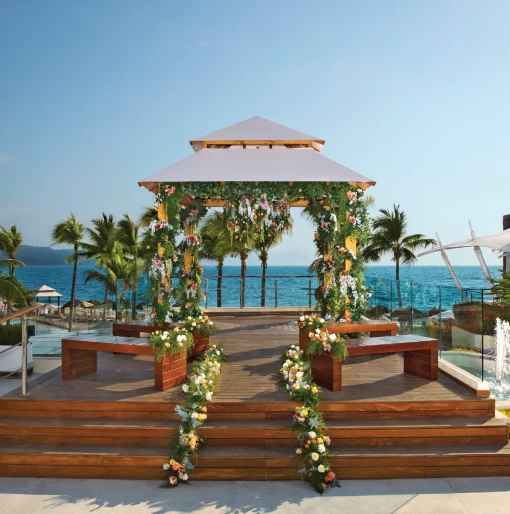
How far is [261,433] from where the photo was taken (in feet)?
16.3

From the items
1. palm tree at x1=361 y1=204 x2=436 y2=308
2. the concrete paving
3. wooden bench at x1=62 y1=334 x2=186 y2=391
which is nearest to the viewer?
the concrete paving

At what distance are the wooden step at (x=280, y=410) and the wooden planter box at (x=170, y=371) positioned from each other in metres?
0.51

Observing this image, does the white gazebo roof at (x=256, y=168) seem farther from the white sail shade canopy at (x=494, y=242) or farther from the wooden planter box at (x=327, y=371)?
the white sail shade canopy at (x=494, y=242)

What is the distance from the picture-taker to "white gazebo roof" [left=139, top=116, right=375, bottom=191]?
23.4 ft

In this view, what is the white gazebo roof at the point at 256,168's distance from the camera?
7.10m

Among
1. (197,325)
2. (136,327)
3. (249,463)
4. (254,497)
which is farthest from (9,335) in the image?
(254,497)

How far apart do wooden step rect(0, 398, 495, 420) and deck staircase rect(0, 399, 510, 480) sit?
0.01 m

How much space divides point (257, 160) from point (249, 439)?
4.22 metres

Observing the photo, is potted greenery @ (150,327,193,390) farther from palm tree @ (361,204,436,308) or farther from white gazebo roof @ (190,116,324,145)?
palm tree @ (361,204,436,308)

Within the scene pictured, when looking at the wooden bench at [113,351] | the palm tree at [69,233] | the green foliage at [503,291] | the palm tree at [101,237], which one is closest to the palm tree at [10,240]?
the palm tree at [69,233]

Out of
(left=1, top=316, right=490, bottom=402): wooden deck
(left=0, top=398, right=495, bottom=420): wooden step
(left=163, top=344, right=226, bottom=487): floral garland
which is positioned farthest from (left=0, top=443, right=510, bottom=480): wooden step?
(left=1, top=316, right=490, bottom=402): wooden deck

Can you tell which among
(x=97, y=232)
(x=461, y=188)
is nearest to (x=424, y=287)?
(x=97, y=232)

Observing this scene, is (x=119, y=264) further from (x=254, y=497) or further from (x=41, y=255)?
(x=41, y=255)

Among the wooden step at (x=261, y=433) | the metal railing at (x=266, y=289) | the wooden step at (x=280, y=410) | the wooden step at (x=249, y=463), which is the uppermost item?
the metal railing at (x=266, y=289)
